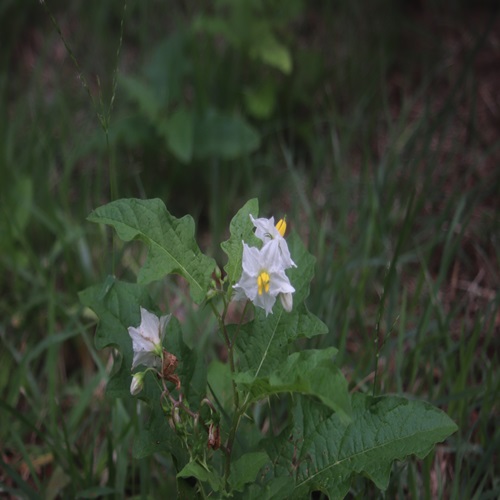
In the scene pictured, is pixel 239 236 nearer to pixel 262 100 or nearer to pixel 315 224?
pixel 315 224

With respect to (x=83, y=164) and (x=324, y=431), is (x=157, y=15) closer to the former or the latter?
(x=83, y=164)

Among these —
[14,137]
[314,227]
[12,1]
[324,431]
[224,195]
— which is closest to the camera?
[324,431]

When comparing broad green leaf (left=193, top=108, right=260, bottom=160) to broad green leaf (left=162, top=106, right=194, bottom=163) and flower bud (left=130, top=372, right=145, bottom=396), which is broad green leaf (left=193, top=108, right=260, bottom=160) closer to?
broad green leaf (left=162, top=106, right=194, bottom=163)

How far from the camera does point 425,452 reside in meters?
1.31

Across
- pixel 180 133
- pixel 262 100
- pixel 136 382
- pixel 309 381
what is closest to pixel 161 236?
pixel 136 382

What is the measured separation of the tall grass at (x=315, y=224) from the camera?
1.91 meters

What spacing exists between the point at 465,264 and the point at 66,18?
A: 8.77ft

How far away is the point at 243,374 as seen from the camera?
1.23 metres

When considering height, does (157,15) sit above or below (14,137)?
above

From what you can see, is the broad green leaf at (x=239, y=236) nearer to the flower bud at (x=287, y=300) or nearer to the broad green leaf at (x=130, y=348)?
the flower bud at (x=287, y=300)

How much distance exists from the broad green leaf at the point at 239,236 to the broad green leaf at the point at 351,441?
0.32 meters

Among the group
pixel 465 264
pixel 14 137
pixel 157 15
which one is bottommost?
pixel 465 264

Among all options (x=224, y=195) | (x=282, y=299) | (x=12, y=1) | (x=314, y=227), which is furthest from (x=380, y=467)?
(x=12, y=1)

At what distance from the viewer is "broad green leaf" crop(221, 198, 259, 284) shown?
1.36 meters
